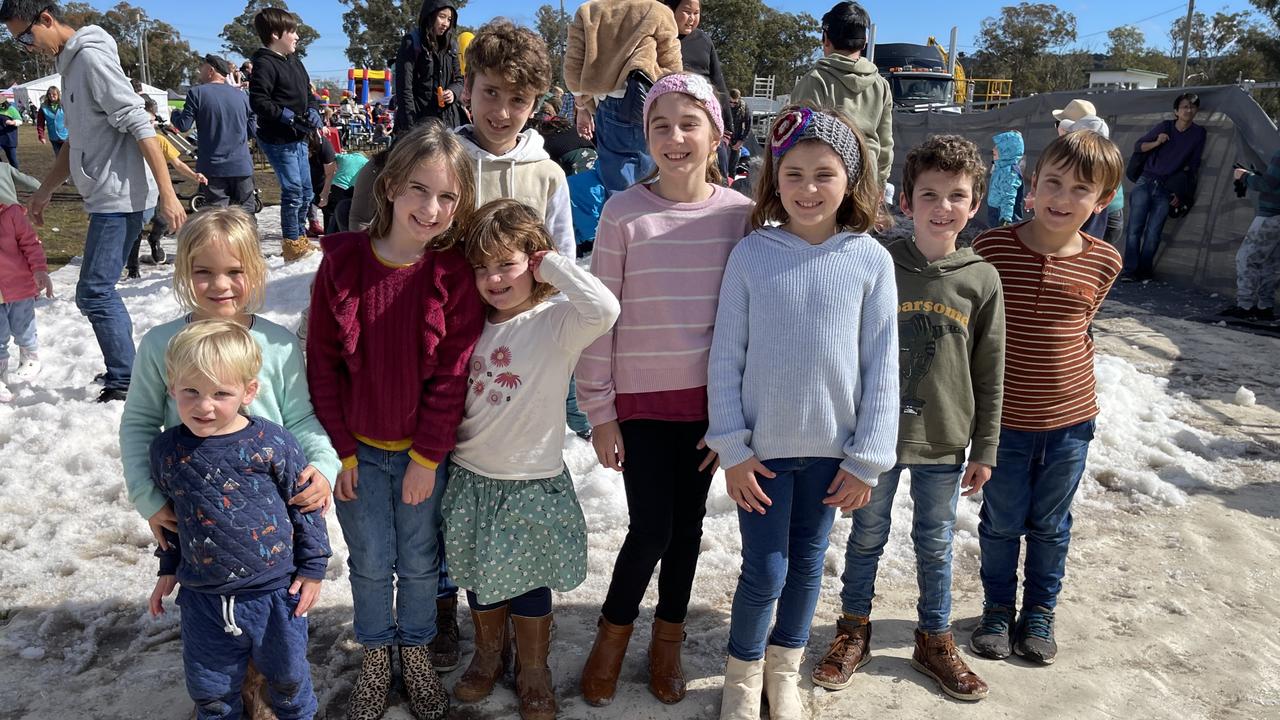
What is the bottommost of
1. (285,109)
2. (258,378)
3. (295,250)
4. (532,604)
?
(532,604)

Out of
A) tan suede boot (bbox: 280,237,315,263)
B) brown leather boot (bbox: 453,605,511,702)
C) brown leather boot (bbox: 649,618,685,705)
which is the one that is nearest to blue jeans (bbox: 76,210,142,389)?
tan suede boot (bbox: 280,237,315,263)

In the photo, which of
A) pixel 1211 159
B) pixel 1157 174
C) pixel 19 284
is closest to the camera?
pixel 19 284

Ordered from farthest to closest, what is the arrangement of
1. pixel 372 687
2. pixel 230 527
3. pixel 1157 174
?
pixel 1157 174 < pixel 372 687 < pixel 230 527

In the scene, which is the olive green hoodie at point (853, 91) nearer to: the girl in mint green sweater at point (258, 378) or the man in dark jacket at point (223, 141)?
the girl in mint green sweater at point (258, 378)

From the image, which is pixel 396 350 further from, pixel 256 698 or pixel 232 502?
pixel 256 698

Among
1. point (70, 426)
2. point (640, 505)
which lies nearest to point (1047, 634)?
point (640, 505)

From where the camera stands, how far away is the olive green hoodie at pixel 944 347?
252cm

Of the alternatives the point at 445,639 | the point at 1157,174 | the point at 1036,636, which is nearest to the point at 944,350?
the point at 1036,636

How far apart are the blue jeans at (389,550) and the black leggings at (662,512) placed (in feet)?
1.82

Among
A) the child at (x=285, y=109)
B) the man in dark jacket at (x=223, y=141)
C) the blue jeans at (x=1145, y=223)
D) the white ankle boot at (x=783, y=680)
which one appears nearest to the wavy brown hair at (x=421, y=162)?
the white ankle boot at (x=783, y=680)

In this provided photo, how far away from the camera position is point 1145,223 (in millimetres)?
9781

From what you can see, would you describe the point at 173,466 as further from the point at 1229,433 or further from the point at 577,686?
the point at 1229,433

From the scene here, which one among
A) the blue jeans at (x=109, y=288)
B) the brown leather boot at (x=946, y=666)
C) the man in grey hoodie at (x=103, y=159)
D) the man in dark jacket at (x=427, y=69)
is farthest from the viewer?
the man in dark jacket at (x=427, y=69)

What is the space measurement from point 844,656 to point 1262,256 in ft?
24.0
